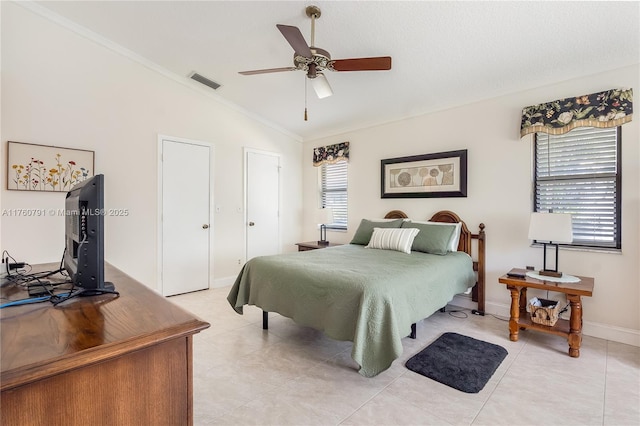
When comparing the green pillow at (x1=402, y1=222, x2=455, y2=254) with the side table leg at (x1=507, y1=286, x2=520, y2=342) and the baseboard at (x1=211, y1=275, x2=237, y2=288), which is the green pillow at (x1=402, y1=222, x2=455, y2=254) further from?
the baseboard at (x1=211, y1=275, x2=237, y2=288)

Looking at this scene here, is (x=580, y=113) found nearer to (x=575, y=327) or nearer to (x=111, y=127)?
(x=575, y=327)

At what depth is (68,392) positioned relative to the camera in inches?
27.1

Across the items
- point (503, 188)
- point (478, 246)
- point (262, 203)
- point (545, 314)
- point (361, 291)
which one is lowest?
point (545, 314)

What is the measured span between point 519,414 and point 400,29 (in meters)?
2.89

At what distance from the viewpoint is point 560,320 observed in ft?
9.12

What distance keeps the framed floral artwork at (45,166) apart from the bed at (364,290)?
221 centimetres

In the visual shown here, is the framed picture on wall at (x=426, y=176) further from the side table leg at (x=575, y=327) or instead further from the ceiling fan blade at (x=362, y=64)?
the ceiling fan blade at (x=362, y=64)

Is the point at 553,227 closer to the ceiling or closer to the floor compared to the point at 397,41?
closer to the floor

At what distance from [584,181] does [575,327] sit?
137 cm

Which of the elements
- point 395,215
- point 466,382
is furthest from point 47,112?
point 466,382

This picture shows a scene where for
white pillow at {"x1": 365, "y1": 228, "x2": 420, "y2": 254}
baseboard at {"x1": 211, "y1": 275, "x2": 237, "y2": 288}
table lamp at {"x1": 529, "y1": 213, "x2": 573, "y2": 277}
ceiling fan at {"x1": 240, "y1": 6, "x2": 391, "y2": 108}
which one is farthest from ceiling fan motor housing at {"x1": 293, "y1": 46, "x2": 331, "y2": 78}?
baseboard at {"x1": 211, "y1": 275, "x2": 237, "y2": 288}

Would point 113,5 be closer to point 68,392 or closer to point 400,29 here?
point 400,29

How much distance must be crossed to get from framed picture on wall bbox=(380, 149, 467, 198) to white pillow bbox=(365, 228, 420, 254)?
0.72m

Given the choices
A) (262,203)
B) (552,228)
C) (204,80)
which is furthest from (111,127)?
(552,228)
